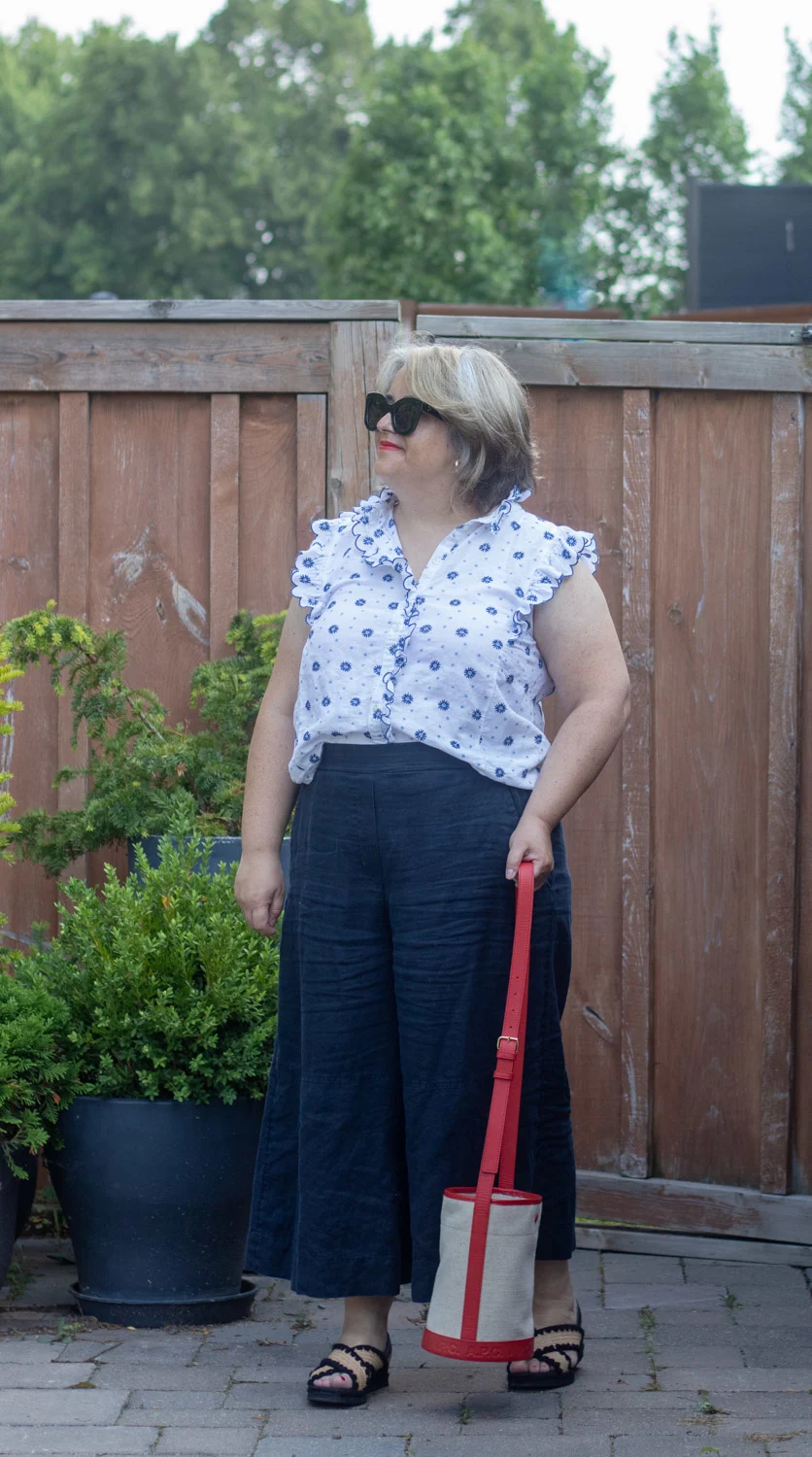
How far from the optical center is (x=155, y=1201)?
2.97 m

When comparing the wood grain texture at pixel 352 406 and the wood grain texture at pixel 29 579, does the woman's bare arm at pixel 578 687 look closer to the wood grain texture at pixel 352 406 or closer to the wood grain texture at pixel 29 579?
the wood grain texture at pixel 352 406

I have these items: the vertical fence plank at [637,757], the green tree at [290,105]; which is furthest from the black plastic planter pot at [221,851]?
the green tree at [290,105]

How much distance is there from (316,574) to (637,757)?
1.18m

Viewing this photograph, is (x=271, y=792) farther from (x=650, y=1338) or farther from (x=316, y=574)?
(x=650, y=1338)

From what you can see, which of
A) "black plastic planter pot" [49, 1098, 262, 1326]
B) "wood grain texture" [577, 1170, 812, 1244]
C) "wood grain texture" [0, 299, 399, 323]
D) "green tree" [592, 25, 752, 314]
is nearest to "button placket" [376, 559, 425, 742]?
"black plastic planter pot" [49, 1098, 262, 1326]

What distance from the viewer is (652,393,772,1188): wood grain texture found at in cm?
359

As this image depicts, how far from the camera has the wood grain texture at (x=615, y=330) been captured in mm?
3572

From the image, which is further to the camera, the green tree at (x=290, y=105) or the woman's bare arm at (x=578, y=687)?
the green tree at (x=290, y=105)

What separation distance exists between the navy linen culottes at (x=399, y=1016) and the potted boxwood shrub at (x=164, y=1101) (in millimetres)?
290

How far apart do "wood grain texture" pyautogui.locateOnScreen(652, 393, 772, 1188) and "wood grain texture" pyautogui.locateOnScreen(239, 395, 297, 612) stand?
0.88 m

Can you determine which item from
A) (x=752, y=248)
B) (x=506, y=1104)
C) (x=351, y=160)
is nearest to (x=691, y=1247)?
(x=506, y=1104)

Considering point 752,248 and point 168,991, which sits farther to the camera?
point 752,248

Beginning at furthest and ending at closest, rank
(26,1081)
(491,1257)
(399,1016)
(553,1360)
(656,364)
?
(656,364) → (26,1081) → (553,1360) → (399,1016) → (491,1257)

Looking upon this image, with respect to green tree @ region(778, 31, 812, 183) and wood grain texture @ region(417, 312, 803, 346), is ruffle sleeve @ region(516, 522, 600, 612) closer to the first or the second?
wood grain texture @ region(417, 312, 803, 346)
